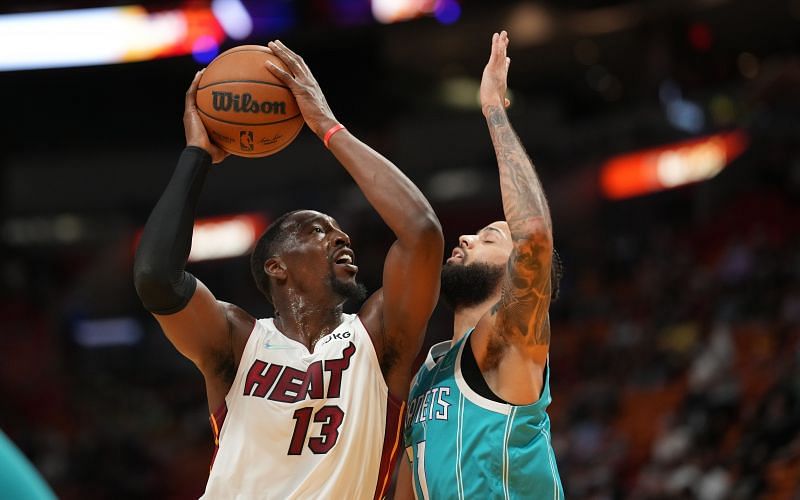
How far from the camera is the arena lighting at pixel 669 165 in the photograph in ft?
65.0

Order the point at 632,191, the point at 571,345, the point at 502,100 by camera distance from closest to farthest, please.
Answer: the point at 502,100 → the point at 571,345 → the point at 632,191

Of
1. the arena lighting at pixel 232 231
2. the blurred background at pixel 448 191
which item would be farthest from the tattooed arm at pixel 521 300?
the arena lighting at pixel 232 231

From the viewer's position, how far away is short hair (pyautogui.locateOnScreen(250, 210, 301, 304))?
12.6 feet

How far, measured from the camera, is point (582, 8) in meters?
17.8

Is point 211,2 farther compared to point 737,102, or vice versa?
point 737,102

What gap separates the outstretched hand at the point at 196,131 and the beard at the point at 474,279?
3.33 ft

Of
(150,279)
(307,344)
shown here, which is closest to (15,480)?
(150,279)

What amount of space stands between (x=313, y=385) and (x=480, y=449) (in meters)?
0.62

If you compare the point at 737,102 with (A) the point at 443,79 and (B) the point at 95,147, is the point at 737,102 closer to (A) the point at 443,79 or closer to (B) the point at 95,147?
(A) the point at 443,79

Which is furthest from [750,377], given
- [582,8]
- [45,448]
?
[45,448]

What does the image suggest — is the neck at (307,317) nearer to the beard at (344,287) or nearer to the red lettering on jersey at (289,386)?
the beard at (344,287)

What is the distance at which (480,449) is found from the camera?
3572 mm

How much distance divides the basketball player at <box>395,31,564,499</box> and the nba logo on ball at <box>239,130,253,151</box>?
86cm

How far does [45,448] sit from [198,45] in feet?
23.3
